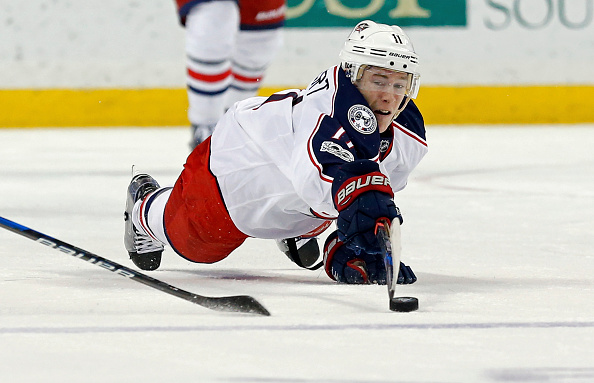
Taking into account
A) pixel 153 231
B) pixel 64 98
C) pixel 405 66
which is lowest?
pixel 64 98

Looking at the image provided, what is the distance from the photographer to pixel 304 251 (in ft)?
6.97

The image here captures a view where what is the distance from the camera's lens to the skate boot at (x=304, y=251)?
6.96 ft

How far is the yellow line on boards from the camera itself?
6.14 meters

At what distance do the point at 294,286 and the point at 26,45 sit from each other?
14.8 ft

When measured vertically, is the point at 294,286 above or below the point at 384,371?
below

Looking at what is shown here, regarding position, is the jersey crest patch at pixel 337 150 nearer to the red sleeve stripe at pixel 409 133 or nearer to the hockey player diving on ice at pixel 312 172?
the hockey player diving on ice at pixel 312 172

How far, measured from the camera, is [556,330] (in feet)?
4.66

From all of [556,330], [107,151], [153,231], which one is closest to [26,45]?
[107,151]

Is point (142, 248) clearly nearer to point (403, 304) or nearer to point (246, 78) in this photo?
point (403, 304)

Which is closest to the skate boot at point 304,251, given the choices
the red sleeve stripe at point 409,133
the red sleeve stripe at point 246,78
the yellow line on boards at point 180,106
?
the red sleeve stripe at point 409,133

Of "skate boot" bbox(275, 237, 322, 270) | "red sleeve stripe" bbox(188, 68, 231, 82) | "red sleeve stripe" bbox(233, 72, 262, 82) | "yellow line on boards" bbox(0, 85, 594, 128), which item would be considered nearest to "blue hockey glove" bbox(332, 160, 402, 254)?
"skate boot" bbox(275, 237, 322, 270)

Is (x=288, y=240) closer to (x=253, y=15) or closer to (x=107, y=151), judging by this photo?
(x=253, y=15)

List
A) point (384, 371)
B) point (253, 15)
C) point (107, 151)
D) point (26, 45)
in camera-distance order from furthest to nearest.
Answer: point (26, 45) → point (107, 151) → point (253, 15) → point (384, 371)

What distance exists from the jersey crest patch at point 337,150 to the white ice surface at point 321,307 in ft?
0.66
